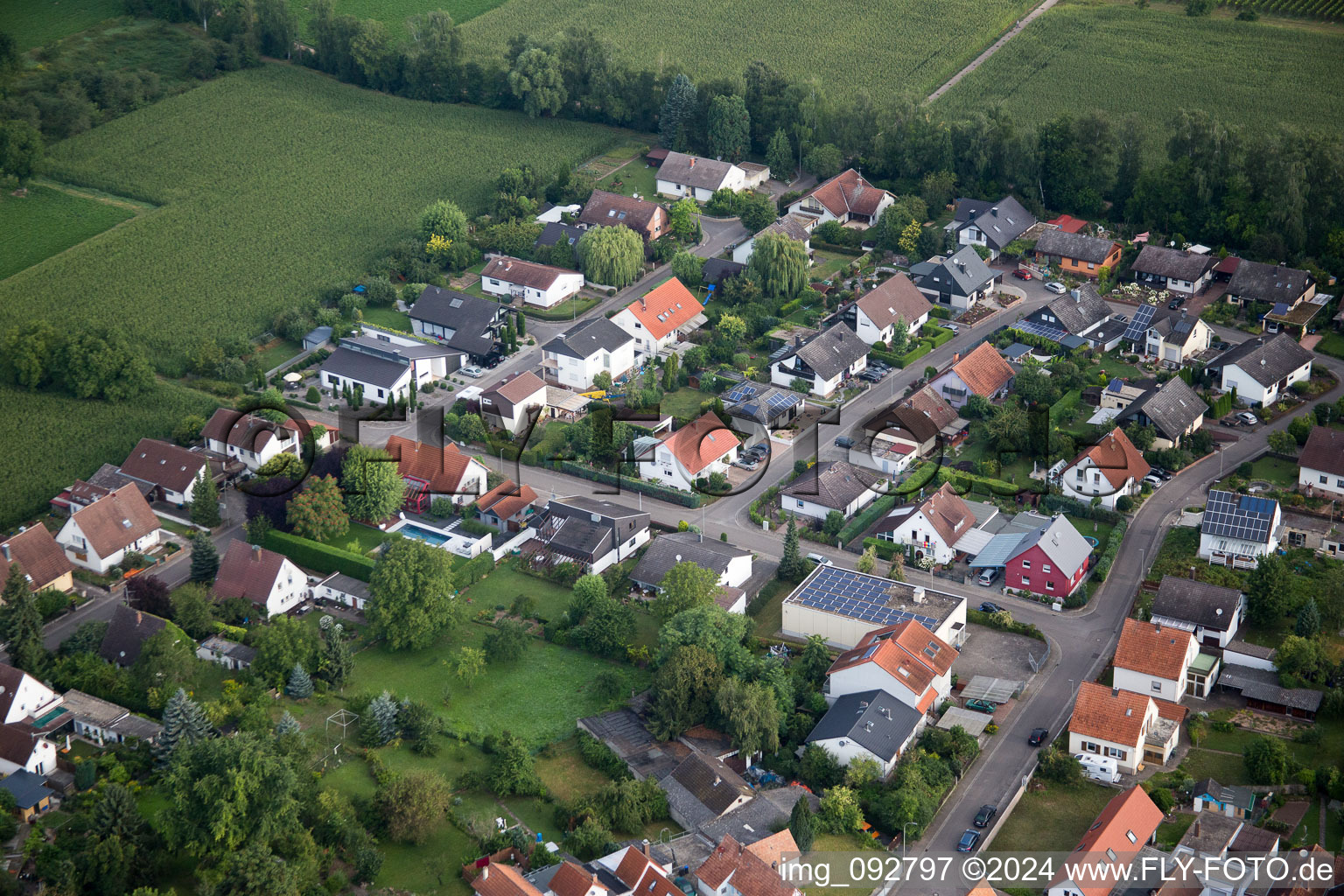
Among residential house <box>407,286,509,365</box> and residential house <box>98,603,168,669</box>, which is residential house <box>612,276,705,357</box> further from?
residential house <box>98,603,168,669</box>

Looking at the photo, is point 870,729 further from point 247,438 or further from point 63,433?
point 63,433

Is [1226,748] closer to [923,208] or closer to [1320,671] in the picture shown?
[1320,671]

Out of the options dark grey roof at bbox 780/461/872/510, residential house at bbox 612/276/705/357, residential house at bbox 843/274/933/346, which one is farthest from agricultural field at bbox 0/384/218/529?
residential house at bbox 843/274/933/346

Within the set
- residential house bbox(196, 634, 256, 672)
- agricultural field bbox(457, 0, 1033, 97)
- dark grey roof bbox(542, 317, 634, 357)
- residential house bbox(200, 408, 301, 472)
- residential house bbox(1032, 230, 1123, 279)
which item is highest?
agricultural field bbox(457, 0, 1033, 97)

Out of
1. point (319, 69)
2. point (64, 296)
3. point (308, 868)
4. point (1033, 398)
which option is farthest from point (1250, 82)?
point (308, 868)

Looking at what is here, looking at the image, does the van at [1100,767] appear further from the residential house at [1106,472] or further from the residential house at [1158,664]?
the residential house at [1106,472]

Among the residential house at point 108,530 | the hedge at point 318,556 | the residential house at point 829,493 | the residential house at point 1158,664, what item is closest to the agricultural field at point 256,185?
the residential house at point 108,530
